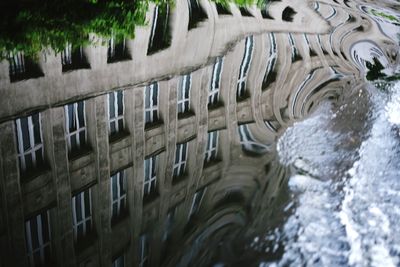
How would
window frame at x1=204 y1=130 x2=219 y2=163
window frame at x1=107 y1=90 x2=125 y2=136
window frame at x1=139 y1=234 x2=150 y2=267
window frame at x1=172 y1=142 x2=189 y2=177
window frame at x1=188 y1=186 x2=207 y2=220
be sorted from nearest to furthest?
window frame at x1=139 y1=234 x2=150 y2=267
window frame at x1=188 y1=186 x2=207 y2=220
window frame at x1=172 y1=142 x2=189 y2=177
window frame at x1=204 y1=130 x2=219 y2=163
window frame at x1=107 y1=90 x2=125 y2=136

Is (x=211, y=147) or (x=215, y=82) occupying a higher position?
(x=215, y=82)

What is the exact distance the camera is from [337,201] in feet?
13.0

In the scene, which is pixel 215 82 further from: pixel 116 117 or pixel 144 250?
pixel 144 250

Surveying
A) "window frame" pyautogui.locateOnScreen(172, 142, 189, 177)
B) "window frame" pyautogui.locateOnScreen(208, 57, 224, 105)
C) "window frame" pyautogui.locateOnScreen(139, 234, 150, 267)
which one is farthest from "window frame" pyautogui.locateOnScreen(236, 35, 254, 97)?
"window frame" pyautogui.locateOnScreen(139, 234, 150, 267)

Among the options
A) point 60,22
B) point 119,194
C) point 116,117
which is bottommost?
point 119,194

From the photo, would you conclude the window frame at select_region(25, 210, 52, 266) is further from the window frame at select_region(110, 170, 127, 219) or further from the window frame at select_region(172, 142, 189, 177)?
the window frame at select_region(172, 142, 189, 177)

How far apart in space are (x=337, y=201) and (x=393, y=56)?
6582 mm

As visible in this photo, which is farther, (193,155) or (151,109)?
(151,109)

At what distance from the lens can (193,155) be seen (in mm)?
4605

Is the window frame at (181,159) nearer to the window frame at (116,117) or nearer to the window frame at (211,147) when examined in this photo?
the window frame at (211,147)

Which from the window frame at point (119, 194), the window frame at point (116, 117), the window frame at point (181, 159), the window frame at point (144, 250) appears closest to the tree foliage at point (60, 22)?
the window frame at point (116, 117)

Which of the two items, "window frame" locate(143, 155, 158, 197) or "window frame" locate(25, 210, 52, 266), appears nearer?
"window frame" locate(25, 210, 52, 266)

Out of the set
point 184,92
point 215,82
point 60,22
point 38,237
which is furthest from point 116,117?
point 60,22

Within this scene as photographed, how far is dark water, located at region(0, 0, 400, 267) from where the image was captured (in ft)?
10.8
